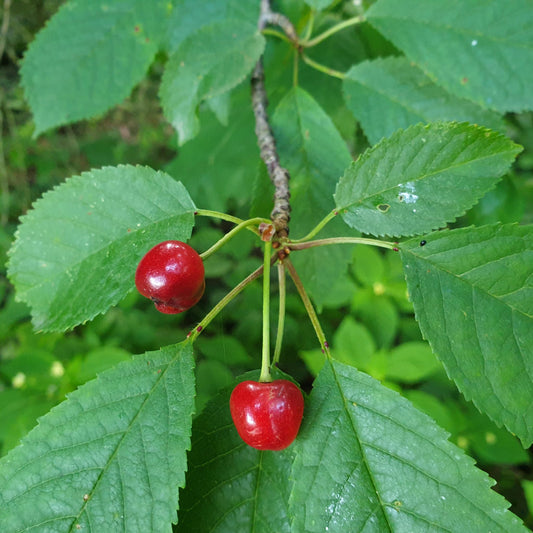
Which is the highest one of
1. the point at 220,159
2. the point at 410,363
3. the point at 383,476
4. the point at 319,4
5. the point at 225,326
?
the point at 319,4

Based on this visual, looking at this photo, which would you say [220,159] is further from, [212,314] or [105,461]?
[105,461]

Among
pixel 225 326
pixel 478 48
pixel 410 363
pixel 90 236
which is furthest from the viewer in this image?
pixel 225 326

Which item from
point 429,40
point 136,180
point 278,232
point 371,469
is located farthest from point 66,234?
point 429,40

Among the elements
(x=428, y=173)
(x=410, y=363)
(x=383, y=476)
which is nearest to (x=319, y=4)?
(x=428, y=173)

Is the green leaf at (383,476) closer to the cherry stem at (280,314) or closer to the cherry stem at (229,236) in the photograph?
the cherry stem at (280,314)

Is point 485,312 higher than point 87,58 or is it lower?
lower

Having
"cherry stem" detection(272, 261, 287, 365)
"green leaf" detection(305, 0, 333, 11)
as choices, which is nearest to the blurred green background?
"green leaf" detection(305, 0, 333, 11)

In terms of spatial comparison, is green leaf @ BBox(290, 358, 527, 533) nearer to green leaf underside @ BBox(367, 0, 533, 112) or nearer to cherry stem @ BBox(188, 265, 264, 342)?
cherry stem @ BBox(188, 265, 264, 342)

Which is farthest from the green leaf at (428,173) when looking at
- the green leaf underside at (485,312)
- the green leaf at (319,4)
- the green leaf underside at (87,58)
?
the green leaf underside at (87,58)

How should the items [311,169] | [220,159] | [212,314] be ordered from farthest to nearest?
[220,159]
[311,169]
[212,314]
